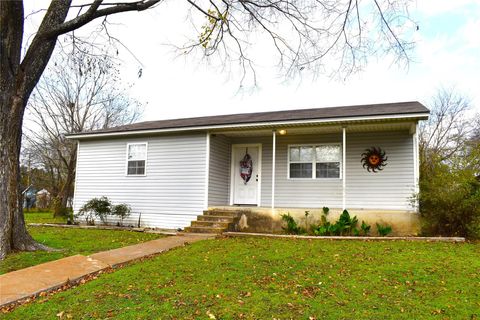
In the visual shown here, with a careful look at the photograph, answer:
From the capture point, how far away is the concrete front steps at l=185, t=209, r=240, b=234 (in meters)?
10.5

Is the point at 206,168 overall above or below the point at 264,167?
below

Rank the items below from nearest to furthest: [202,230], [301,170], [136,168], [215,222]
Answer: [202,230], [215,222], [301,170], [136,168]

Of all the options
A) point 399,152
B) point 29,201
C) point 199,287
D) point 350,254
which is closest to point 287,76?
point 350,254

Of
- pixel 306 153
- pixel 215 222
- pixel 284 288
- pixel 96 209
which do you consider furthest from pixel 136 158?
pixel 284 288

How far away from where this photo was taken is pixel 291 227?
998 cm

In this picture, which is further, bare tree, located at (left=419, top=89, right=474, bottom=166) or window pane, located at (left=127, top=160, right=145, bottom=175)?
bare tree, located at (left=419, top=89, right=474, bottom=166)

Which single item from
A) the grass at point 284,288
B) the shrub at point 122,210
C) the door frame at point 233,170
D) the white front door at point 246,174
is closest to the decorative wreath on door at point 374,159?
the door frame at point 233,170

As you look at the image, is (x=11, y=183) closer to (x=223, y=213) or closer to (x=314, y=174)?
(x=223, y=213)

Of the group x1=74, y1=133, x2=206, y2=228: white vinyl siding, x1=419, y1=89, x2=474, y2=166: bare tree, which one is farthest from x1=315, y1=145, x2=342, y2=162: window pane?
x1=419, y1=89, x2=474, y2=166: bare tree

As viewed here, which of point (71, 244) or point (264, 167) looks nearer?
point (71, 244)

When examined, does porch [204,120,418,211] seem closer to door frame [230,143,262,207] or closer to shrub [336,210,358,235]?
door frame [230,143,262,207]

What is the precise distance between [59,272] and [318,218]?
263 inches

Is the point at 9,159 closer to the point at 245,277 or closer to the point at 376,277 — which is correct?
the point at 245,277

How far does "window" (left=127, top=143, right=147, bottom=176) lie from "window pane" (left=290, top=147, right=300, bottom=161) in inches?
202
